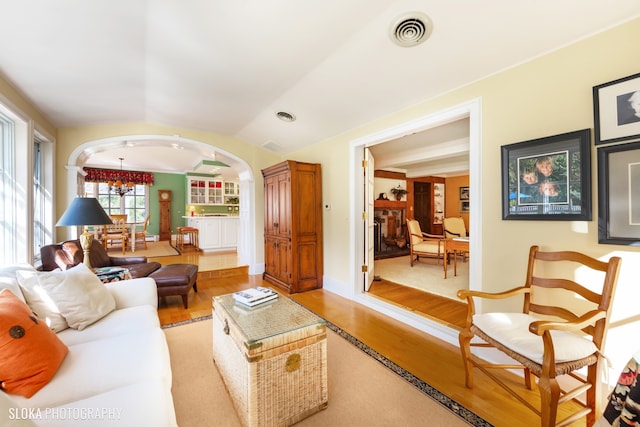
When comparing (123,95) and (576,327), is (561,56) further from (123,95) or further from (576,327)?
(123,95)

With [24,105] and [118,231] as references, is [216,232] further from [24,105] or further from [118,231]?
[24,105]

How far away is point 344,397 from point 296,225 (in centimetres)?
→ 243

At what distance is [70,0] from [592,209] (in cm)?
342

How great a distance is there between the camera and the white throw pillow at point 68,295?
1617 millimetres

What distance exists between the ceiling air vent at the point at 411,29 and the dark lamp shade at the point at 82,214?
3021 mm

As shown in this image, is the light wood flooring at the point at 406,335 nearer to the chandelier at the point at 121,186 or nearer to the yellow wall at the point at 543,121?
the yellow wall at the point at 543,121

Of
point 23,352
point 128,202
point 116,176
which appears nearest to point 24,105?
point 23,352

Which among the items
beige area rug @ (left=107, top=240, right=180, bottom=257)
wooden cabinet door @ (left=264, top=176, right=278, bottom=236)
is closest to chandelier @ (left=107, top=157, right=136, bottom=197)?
beige area rug @ (left=107, top=240, right=180, bottom=257)

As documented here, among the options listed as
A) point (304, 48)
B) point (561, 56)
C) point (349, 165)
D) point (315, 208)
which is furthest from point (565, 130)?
point (315, 208)

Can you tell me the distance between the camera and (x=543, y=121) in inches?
70.6

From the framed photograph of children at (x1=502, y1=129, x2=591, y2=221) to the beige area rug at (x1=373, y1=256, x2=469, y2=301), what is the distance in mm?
1828

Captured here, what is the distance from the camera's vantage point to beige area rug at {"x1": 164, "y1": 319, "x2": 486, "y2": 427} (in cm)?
150

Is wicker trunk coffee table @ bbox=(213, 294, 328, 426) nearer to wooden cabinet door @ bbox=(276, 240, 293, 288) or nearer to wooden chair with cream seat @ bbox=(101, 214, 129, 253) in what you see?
wooden cabinet door @ bbox=(276, 240, 293, 288)

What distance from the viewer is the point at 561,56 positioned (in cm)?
170
